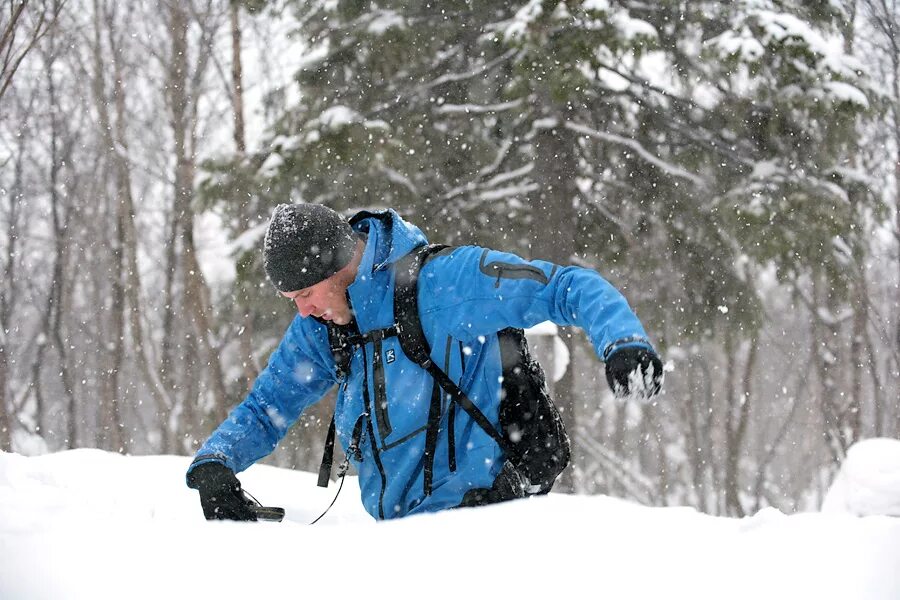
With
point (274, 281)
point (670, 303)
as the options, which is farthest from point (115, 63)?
point (274, 281)

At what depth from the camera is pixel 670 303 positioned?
30.0ft

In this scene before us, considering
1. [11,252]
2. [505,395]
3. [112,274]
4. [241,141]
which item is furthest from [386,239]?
[112,274]

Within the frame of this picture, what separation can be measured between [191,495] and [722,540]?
9.15 ft

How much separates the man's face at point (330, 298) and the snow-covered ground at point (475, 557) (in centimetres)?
100

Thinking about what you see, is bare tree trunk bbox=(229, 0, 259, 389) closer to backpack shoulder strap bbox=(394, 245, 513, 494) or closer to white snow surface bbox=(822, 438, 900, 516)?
backpack shoulder strap bbox=(394, 245, 513, 494)

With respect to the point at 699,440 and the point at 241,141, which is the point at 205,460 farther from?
the point at 699,440

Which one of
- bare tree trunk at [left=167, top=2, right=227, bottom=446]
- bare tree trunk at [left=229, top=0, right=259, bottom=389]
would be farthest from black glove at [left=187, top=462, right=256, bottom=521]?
bare tree trunk at [left=167, top=2, right=227, bottom=446]

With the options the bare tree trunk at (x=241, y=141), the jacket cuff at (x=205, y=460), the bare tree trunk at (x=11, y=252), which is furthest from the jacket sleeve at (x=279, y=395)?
the bare tree trunk at (x=11, y=252)

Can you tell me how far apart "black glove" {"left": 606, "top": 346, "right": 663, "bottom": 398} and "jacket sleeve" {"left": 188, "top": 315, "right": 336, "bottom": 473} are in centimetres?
119

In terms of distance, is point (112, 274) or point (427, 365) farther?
point (112, 274)

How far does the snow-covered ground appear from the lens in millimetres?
1490

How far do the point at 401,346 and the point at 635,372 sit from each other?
85cm

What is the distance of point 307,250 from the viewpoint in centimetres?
273

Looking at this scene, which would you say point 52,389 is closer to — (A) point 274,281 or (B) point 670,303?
(B) point 670,303
